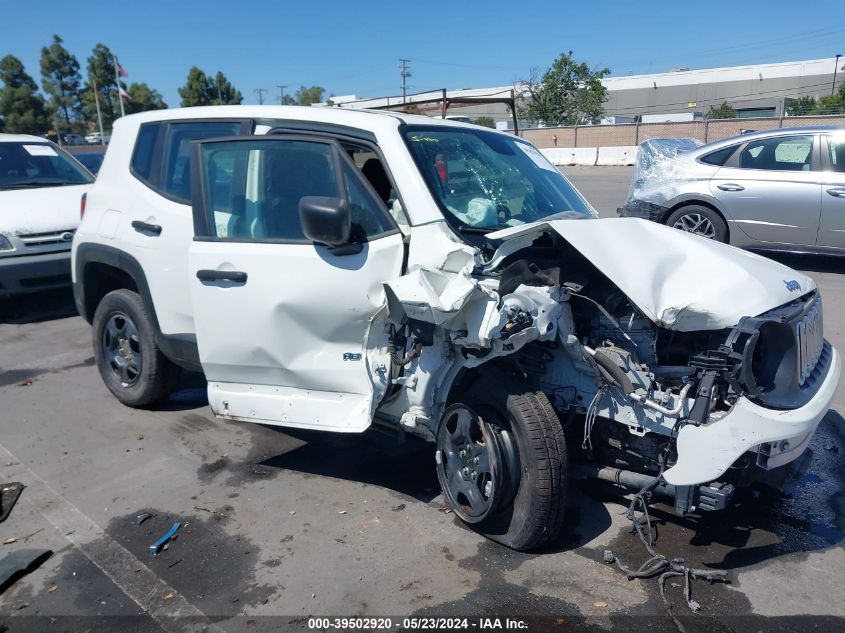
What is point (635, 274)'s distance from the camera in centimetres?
305

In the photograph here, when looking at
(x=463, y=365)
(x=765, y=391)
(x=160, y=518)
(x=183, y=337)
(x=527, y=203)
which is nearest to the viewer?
(x=765, y=391)

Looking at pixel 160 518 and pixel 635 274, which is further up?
pixel 635 274

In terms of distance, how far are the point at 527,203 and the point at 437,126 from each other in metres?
0.71

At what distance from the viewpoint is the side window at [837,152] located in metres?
8.07

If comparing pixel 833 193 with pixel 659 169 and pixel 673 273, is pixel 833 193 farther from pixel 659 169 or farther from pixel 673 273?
pixel 673 273

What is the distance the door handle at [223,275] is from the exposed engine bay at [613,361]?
89 cm

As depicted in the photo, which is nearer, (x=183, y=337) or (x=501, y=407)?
(x=501, y=407)

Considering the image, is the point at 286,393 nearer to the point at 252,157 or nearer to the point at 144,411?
the point at 252,157

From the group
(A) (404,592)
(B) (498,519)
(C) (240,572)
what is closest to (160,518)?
(C) (240,572)

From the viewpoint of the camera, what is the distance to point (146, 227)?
4.43m

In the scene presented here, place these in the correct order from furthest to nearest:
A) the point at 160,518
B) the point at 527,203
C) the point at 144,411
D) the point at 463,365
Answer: the point at 144,411 < the point at 527,203 < the point at 160,518 < the point at 463,365

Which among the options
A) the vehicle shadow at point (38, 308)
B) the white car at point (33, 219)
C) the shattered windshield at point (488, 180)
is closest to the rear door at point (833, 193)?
the shattered windshield at point (488, 180)

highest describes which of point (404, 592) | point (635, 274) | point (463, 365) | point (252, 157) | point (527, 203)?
point (252, 157)

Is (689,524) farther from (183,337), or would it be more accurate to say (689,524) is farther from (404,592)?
(183,337)
